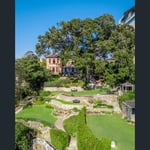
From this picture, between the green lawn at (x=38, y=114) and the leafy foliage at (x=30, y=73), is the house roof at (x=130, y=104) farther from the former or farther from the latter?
the leafy foliage at (x=30, y=73)

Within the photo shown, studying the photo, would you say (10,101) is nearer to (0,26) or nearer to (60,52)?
(0,26)

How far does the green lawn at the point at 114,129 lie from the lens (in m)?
7.40

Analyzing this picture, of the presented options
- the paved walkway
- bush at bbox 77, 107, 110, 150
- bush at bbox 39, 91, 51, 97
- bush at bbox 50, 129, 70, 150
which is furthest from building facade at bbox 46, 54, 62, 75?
the paved walkway

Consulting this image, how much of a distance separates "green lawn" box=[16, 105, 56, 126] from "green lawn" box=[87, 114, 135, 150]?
1.16 metres

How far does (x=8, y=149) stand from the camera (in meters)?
4.80

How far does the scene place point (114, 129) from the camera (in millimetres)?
8484

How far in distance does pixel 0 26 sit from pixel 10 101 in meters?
1.15

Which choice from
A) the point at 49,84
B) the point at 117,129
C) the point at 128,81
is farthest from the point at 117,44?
the point at 117,129

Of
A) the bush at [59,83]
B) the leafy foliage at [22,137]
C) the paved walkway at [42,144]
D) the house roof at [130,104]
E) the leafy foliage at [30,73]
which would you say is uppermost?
the leafy foliage at [30,73]

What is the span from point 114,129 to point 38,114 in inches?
117

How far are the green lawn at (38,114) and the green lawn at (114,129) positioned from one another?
45.6 inches

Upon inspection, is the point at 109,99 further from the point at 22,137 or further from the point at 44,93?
the point at 22,137

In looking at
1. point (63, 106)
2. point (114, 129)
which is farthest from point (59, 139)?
point (63, 106)

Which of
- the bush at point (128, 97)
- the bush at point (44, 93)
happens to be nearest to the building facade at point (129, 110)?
the bush at point (128, 97)
